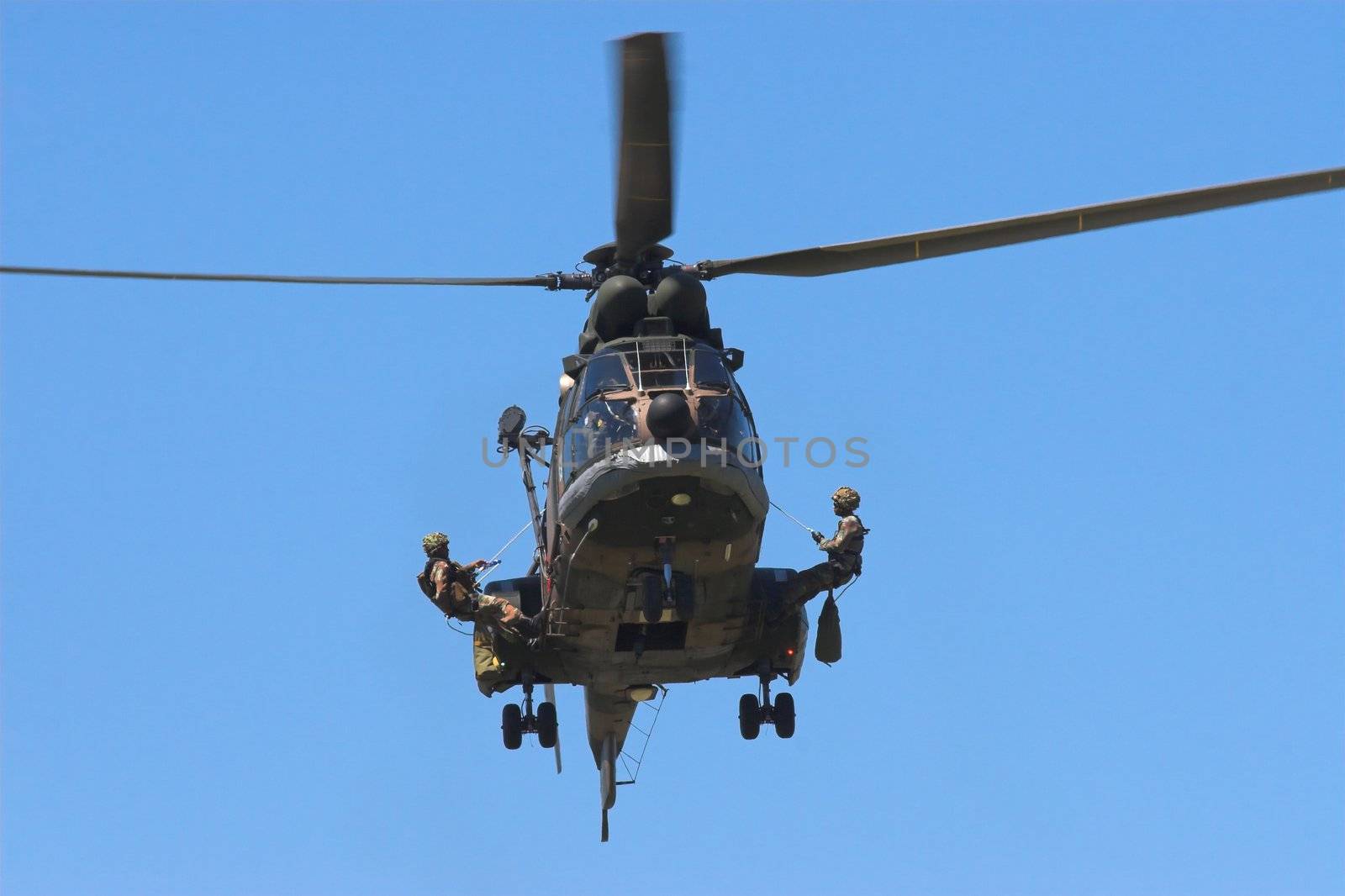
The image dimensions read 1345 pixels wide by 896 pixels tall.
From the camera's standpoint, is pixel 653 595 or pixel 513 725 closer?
pixel 653 595

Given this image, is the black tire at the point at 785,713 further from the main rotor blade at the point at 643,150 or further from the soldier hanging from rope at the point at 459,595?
the main rotor blade at the point at 643,150

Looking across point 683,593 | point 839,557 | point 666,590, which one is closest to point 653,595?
point 666,590

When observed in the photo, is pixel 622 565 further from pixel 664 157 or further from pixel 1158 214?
pixel 1158 214

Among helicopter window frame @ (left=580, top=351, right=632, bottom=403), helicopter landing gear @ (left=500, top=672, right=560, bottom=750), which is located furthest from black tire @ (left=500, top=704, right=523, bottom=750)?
helicopter window frame @ (left=580, top=351, right=632, bottom=403)

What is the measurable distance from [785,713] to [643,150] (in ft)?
28.9

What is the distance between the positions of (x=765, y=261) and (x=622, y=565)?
4.43 m

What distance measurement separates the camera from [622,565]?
2556 centimetres

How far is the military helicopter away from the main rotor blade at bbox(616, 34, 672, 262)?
24 millimetres

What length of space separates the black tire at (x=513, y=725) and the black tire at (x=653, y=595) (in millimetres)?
3895

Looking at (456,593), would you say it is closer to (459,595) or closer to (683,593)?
(459,595)

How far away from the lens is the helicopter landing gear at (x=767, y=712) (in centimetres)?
2872

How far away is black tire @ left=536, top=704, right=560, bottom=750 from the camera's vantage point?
2850 cm

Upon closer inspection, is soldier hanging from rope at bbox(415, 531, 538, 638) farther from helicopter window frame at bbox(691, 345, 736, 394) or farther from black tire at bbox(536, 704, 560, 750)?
helicopter window frame at bbox(691, 345, 736, 394)

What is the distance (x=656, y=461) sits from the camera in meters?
24.3
